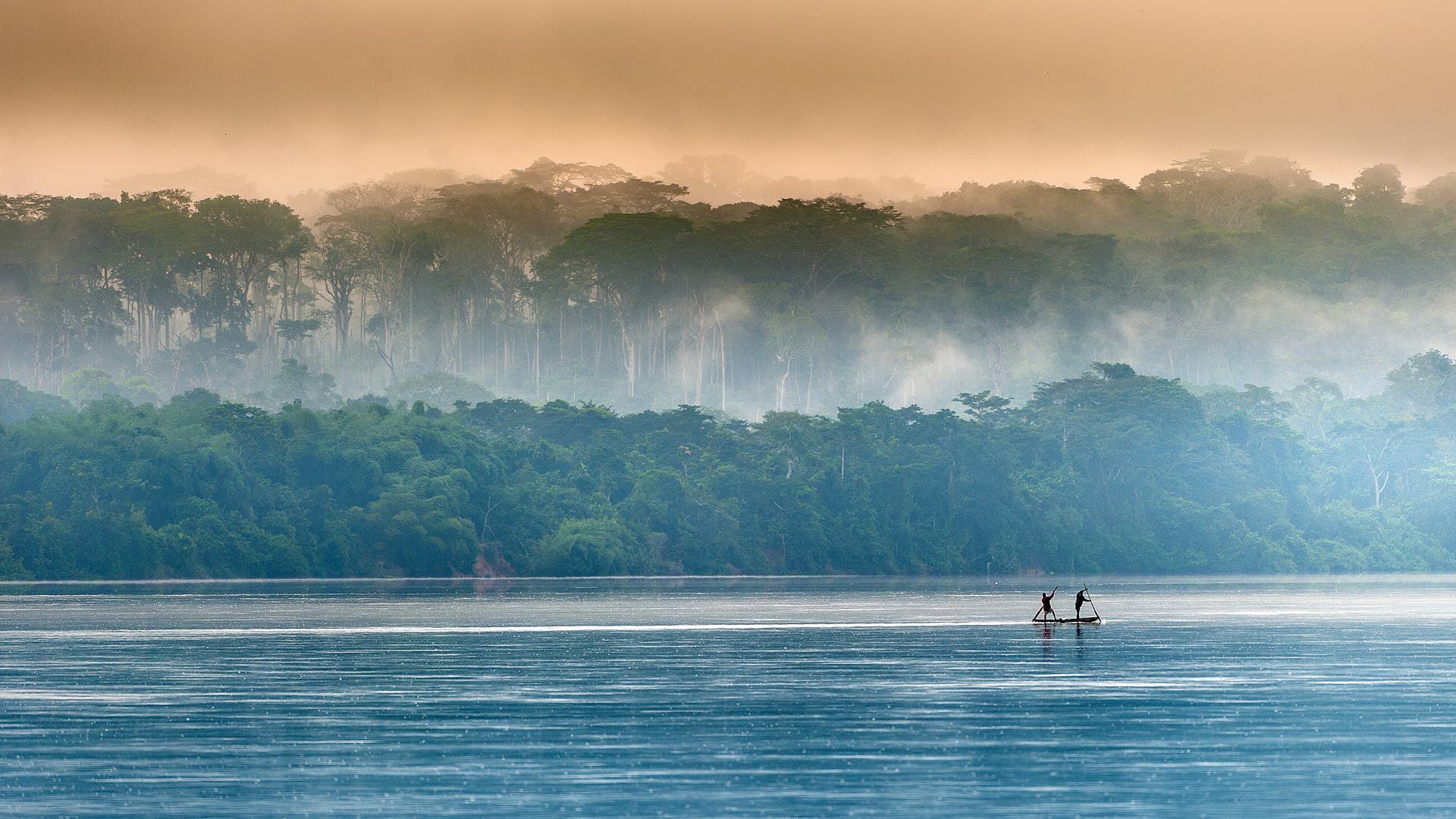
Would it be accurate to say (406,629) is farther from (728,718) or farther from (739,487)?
(739,487)

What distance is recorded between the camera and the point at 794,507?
152 m

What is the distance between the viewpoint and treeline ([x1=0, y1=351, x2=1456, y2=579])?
424ft

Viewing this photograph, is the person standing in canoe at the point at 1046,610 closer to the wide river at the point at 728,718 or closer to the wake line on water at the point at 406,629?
the wide river at the point at 728,718

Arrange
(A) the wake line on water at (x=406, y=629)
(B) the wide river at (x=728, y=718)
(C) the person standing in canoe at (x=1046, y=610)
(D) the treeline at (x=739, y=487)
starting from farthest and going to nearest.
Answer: (D) the treeline at (x=739, y=487), (C) the person standing in canoe at (x=1046, y=610), (A) the wake line on water at (x=406, y=629), (B) the wide river at (x=728, y=718)

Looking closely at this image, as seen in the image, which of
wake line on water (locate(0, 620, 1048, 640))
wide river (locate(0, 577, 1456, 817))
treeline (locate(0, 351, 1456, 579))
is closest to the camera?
wide river (locate(0, 577, 1456, 817))

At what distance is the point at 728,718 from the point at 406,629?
95.8 feet

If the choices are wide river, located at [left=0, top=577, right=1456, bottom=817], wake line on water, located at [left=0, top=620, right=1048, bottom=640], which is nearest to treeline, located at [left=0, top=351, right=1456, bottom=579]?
wide river, located at [left=0, top=577, right=1456, bottom=817]

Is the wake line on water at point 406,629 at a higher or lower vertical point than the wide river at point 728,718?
lower

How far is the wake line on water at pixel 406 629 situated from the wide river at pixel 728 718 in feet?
1.13

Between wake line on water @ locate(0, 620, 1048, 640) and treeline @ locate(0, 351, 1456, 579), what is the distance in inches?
2664

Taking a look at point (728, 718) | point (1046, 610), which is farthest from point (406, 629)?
point (728, 718)

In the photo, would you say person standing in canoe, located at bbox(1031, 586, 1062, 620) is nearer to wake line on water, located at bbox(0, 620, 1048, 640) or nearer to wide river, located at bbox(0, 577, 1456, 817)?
wide river, located at bbox(0, 577, 1456, 817)

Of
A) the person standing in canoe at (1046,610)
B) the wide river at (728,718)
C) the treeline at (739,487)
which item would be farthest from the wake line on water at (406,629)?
the treeline at (739,487)

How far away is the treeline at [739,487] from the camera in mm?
129375
